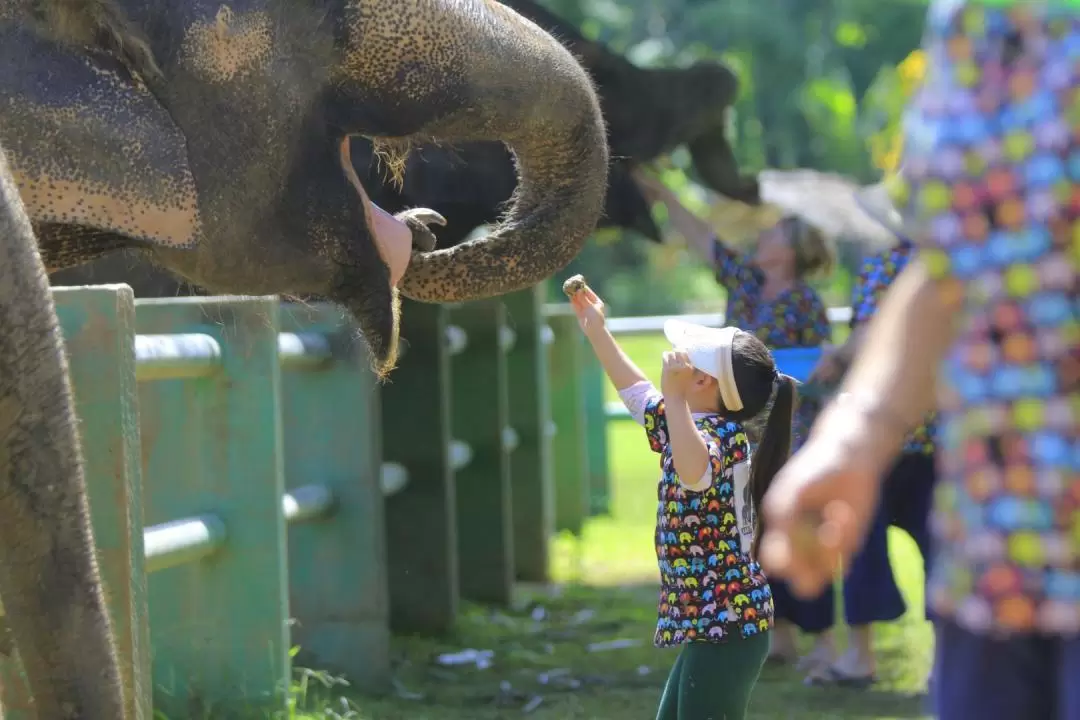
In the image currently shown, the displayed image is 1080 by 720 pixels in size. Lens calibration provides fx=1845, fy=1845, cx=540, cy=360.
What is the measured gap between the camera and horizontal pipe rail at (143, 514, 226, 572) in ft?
14.0

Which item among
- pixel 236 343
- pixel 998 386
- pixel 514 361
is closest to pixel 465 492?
pixel 514 361

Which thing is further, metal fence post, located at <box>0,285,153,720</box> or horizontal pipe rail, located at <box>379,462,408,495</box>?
horizontal pipe rail, located at <box>379,462,408,495</box>

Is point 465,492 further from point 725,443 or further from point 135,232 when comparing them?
point 135,232

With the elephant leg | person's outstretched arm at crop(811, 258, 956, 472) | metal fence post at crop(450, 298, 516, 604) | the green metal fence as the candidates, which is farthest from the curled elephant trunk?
metal fence post at crop(450, 298, 516, 604)

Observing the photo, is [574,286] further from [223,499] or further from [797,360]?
[797,360]

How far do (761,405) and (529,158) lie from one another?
2.57 feet

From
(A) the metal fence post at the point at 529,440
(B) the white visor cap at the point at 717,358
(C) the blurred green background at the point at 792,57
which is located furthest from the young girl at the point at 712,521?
(C) the blurred green background at the point at 792,57

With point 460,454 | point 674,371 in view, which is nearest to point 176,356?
point 674,371

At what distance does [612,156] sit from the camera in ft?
21.2

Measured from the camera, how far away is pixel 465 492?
26.9 ft

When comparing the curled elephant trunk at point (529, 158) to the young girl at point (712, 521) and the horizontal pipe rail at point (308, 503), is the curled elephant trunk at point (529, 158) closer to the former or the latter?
the young girl at point (712, 521)

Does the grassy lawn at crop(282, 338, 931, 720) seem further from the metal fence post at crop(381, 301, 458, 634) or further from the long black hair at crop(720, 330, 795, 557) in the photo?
the long black hair at crop(720, 330, 795, 557)

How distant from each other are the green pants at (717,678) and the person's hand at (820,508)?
6.40 ft

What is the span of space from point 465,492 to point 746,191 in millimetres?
2046
